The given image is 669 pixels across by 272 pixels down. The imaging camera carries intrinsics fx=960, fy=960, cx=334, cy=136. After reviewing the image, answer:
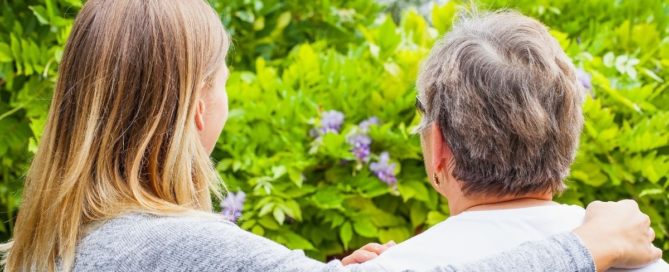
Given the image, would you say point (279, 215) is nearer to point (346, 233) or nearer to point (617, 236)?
point (346, 233)

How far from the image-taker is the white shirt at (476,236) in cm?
181

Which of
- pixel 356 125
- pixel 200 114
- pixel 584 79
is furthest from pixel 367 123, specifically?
pixel 200 114

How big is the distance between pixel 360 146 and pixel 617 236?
165 centimetres

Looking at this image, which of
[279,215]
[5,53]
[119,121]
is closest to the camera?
[119,121]

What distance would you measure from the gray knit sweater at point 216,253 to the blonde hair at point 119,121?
0.21 feet

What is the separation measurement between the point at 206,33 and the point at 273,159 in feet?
4.83

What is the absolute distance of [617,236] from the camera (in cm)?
183

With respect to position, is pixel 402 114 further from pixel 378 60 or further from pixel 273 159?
pixel 273 159

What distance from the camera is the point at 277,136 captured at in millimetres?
3525

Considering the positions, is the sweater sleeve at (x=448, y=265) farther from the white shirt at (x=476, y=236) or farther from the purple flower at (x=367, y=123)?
the purple flower at (x=367, y=123)

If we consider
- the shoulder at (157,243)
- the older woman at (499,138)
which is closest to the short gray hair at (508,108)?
the older woman at (499,138)

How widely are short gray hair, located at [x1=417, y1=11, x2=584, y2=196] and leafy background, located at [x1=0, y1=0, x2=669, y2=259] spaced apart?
1.47 m

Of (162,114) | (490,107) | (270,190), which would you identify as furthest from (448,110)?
(270,190)

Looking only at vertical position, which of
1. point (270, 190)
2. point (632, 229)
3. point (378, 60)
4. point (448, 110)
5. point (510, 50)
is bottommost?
point (270, 190)
